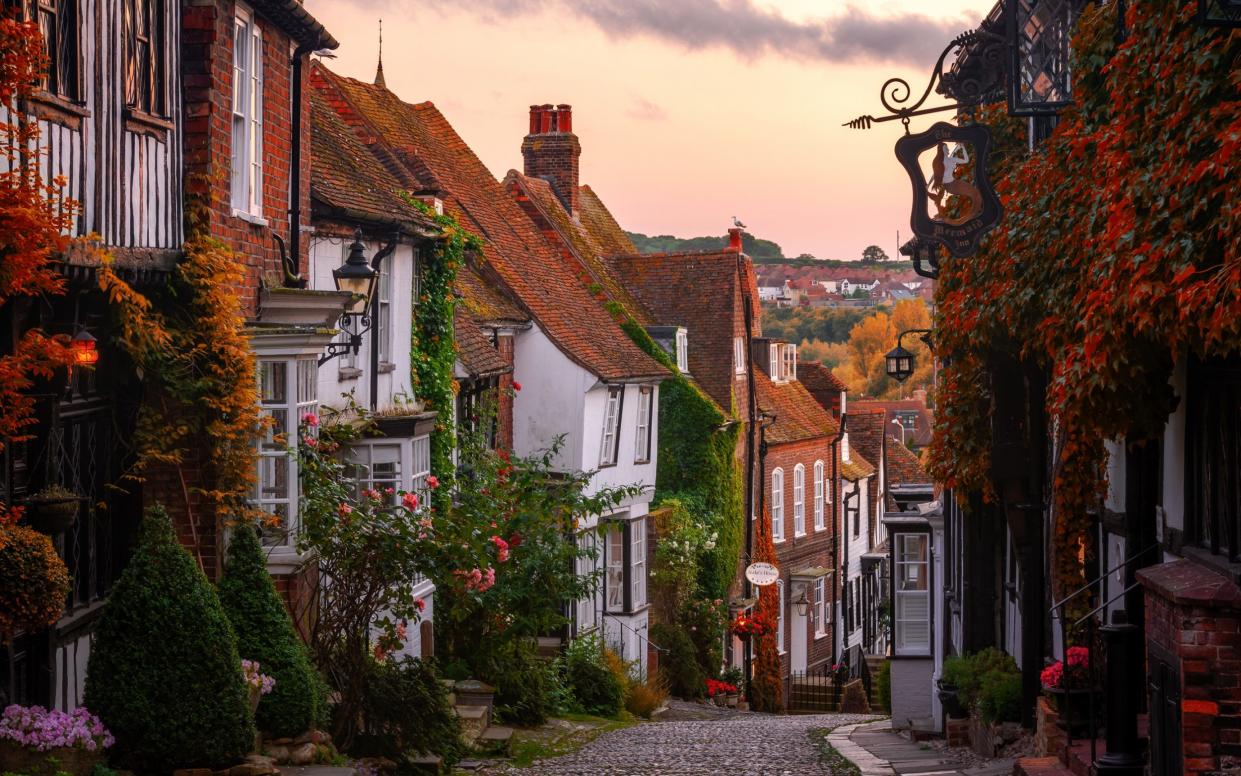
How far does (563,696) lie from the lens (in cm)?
2341

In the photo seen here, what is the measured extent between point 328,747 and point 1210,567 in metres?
6.79

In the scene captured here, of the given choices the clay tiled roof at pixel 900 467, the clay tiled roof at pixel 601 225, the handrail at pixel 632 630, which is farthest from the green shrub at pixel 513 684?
the clay tiled roof at pixel 900 467

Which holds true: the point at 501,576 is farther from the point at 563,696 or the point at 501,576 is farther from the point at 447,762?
the point at 447,762

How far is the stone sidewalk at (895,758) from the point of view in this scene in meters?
13.8

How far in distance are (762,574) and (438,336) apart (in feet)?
56.7

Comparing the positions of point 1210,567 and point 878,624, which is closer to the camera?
point 1210,567

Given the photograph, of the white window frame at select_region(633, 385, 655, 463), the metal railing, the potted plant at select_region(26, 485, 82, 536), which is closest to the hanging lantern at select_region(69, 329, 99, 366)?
the potted plant at select_region(26, 485, 82, 536)

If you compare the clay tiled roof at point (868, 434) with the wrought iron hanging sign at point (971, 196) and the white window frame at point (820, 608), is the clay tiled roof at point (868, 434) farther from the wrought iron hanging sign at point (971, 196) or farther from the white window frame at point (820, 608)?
the wrought iron hanging sign at point (971, 196)

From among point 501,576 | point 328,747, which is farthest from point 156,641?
point 501,576

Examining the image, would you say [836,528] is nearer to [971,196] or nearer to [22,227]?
[971,196]

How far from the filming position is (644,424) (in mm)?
31781

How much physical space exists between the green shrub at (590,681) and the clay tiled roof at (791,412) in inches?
570

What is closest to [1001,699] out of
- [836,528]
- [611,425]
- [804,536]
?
[611,425]

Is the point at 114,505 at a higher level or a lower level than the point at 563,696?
higher
